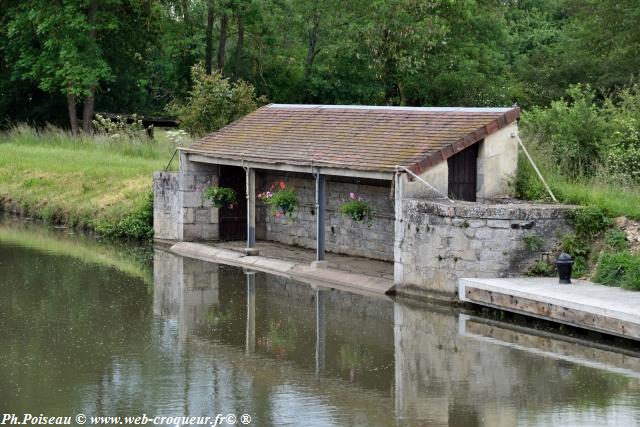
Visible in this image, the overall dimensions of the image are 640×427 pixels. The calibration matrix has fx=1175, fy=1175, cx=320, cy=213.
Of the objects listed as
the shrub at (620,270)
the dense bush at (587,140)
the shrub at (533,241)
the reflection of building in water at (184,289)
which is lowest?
the reflection of building in water at (184,289)

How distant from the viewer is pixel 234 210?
2605 centimetres

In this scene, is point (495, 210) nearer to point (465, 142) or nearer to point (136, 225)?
point (465, 142)

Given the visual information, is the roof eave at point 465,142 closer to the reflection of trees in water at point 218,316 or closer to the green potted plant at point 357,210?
the green potted plant at point 357,210

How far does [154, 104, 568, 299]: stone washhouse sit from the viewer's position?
1848 cm

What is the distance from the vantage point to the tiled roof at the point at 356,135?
19.9 metres

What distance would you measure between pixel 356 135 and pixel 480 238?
169 inches

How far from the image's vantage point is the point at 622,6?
1457 inches

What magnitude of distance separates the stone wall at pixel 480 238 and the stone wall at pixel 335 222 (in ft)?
10.9

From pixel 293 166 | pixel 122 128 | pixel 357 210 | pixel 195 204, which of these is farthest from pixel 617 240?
pixel 122 128

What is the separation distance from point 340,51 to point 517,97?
632 centimetres

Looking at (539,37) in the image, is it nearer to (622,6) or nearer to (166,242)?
(622,6)

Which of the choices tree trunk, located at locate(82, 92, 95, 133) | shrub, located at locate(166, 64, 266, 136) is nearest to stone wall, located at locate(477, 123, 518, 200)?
shrub, located at locate(166, 64, 266, 136)

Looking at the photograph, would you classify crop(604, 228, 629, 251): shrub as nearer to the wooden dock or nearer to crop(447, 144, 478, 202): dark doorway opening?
the wooden dock

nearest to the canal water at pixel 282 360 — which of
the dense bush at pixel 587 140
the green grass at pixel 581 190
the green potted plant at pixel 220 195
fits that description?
the green grass at pixel 581 190
